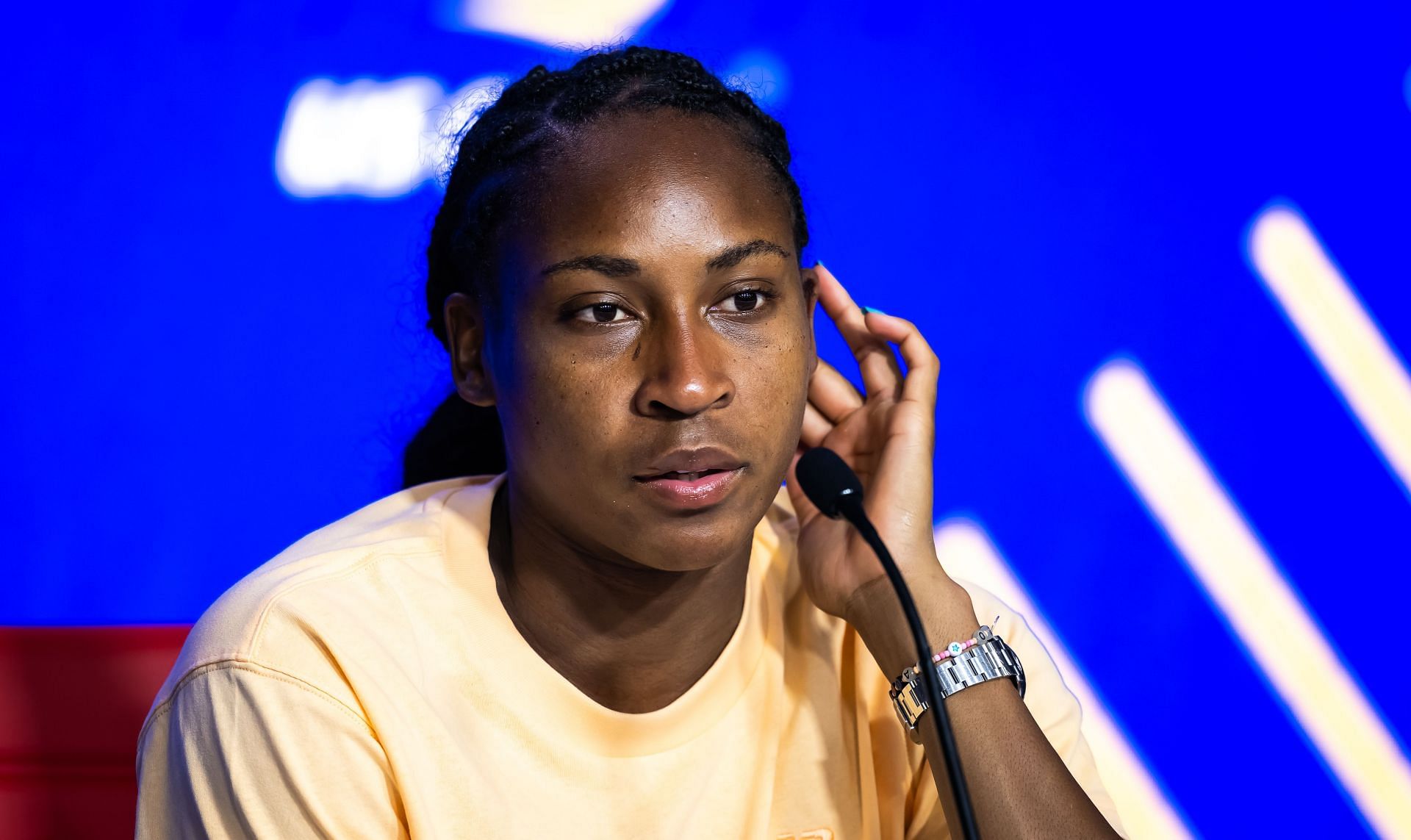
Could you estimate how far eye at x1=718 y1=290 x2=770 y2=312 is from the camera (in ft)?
3.99

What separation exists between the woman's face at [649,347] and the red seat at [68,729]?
57 cm

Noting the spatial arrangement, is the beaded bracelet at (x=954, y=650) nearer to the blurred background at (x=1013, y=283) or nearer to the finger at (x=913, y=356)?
the finger at (x=913, y=356)

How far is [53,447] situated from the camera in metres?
2.10

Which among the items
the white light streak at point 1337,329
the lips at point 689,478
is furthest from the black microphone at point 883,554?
the white light streak at point 1337,329

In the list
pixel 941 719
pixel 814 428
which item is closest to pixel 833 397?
pixel 814 428

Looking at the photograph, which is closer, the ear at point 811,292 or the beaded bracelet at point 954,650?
the beaded bracelet at point 954,650

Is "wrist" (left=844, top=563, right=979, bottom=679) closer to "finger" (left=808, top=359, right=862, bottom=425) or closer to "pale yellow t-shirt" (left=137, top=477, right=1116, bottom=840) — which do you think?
"pale yellow t-shirt" (left=137, top=477, right=1116, bottom=840)

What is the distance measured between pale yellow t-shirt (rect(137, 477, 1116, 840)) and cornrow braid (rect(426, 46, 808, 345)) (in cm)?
28

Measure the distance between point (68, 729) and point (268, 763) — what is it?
20.0 inches

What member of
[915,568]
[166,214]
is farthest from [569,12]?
[915,568]

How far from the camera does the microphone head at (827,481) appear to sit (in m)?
1.03

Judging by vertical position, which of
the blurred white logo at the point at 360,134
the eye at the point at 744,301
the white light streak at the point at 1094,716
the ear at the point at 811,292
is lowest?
the white light streak at the point at 1094,716

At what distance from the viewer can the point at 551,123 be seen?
1262mm

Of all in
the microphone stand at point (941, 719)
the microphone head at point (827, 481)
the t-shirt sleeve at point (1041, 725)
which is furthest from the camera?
the t-shirt sleeve at point (1041, 725)
